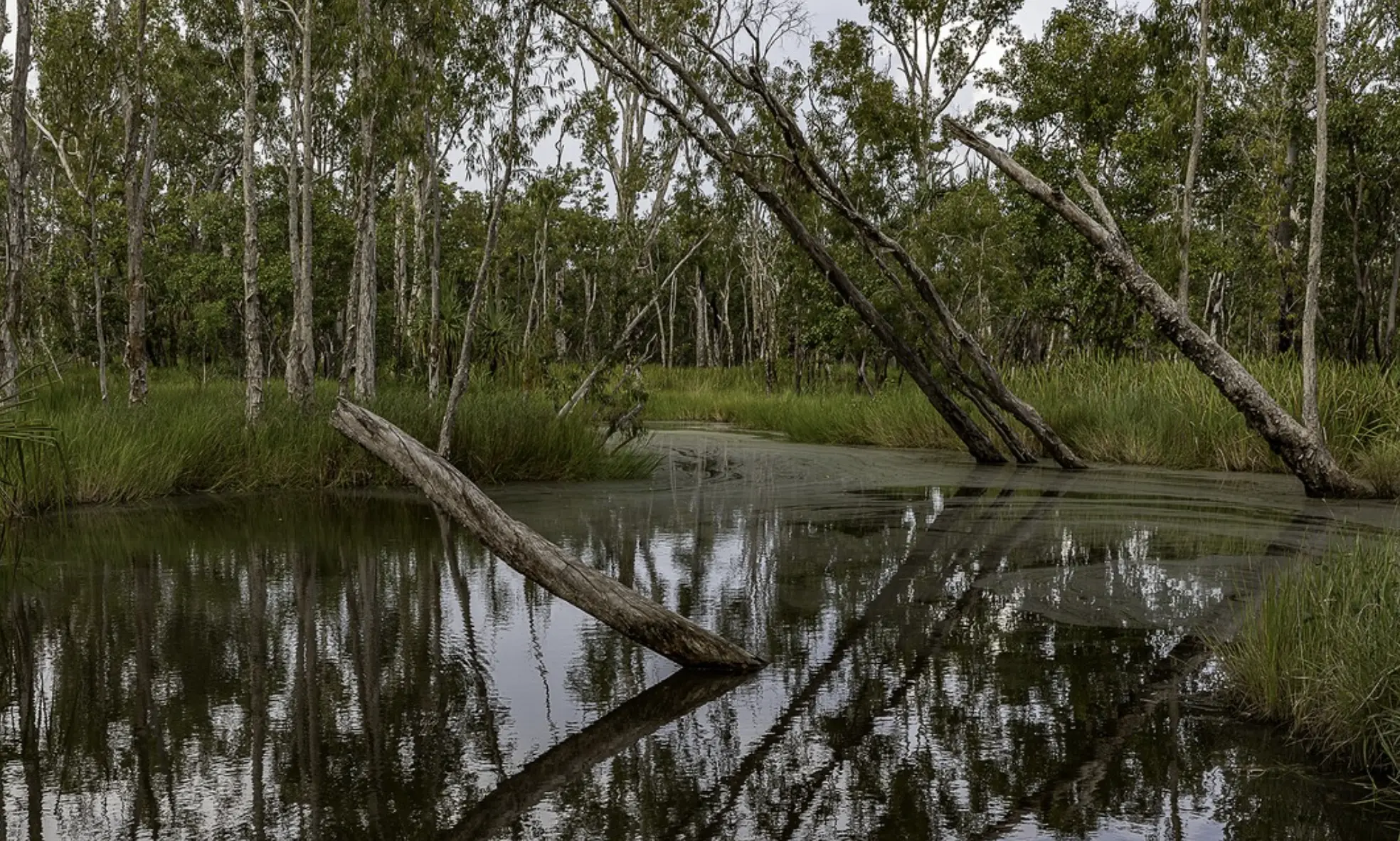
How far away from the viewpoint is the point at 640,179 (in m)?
27.1

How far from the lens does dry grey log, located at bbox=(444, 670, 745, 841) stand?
3.43m

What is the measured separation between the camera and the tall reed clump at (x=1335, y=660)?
3742 mm

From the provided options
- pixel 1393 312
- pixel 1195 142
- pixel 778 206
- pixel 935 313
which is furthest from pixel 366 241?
pixel 1393 312

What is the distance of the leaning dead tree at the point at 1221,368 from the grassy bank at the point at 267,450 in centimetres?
533

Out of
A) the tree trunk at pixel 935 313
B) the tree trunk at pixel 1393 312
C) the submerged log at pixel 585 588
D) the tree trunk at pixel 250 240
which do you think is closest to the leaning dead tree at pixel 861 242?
the tree trunk at pixel 935 313

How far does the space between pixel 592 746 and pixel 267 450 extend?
846 cm

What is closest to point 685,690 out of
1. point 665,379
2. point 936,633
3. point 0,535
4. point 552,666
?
point 552,666

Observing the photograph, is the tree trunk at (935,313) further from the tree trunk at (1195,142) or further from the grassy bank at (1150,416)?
the tree trunk at (1195,142)

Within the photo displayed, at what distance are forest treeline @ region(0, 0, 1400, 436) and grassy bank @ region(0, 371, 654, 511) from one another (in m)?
1.03

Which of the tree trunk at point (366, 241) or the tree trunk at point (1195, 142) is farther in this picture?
the tree trunk at point (1195, 142)

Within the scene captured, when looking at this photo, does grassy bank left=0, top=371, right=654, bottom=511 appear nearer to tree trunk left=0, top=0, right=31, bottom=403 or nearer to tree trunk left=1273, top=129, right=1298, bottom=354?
tree trunk left=0, top=0, right=31, bottom=403

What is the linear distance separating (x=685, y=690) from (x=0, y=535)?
4.36 m

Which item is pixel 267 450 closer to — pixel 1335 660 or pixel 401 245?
pixel 1335 660

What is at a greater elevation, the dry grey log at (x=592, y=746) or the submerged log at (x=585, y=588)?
the submerged log at (x=585, y=588)
